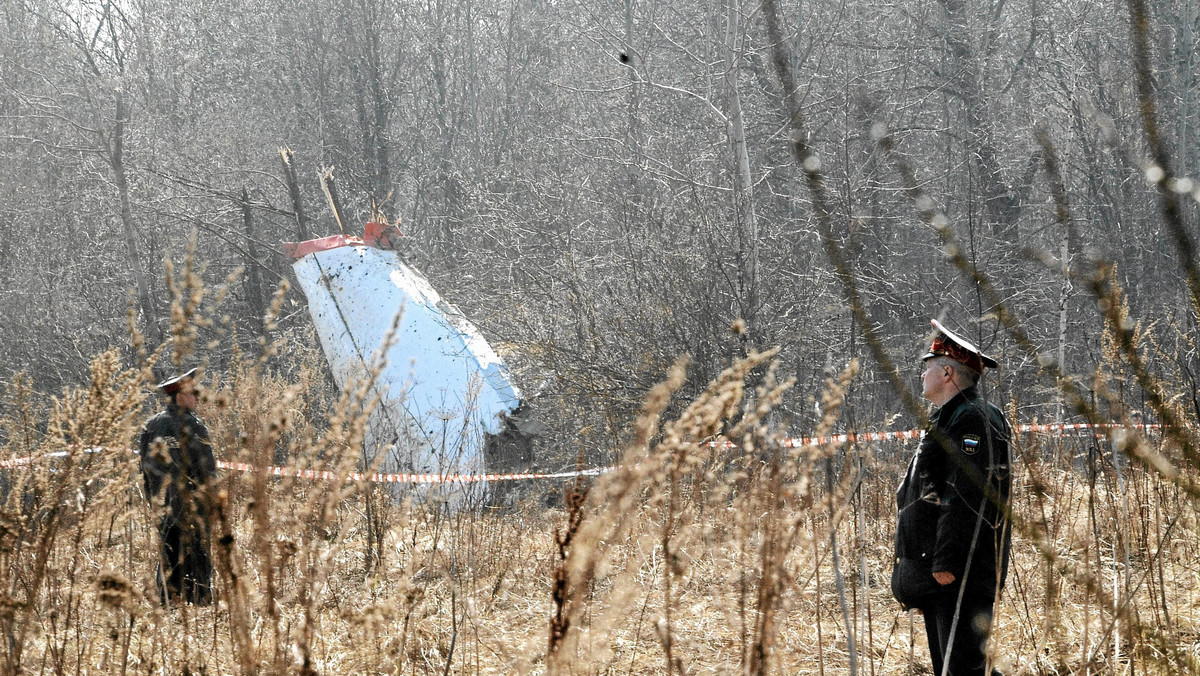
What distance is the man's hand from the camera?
3398 millimetres

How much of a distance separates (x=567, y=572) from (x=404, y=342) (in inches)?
372

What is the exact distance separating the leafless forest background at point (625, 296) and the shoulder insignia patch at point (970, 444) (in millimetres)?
215

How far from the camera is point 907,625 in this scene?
15.9 feet

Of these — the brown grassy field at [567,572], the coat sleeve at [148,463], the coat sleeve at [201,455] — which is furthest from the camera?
the coat sleeve at [148,463]

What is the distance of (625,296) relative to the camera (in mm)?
11352

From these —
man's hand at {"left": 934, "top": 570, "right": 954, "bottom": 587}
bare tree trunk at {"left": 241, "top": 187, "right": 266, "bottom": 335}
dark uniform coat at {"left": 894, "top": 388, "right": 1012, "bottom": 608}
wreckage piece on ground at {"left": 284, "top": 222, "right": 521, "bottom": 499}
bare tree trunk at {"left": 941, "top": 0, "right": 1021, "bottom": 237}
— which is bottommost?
man's hand at {"left": 934, "top": 570, "right": 954, "bottom": 587}

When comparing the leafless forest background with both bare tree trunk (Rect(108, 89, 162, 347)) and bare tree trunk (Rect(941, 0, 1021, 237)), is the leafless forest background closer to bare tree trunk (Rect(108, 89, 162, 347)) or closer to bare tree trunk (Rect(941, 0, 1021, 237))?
bare tree trunk (Rect(941, 0, 1021, 237))

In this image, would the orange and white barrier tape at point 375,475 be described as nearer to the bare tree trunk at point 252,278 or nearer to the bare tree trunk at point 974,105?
the bare tree trunk at point 974,105

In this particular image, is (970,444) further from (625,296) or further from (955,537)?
(625,296)

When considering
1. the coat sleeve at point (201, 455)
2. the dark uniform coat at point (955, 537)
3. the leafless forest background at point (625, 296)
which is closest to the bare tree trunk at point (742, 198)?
the leafless forest background at point (625, 296)

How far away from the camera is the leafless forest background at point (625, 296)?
5.97ft

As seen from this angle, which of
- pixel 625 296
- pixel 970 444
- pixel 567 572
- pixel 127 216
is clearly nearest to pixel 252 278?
pixel 127 216

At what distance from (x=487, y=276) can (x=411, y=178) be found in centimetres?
673

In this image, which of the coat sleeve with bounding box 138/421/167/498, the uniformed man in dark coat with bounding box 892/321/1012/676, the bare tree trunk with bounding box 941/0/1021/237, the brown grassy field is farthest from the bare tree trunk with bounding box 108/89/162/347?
the uniformed man in dark coat with bounding box 892/321/1012/676
